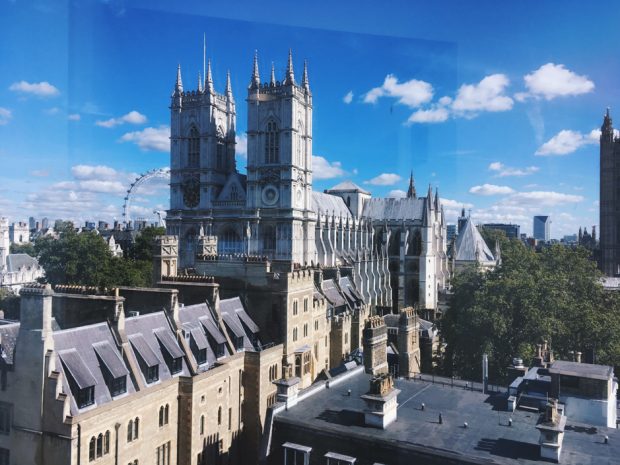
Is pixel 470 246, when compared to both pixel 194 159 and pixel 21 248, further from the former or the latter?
pixel 21 248

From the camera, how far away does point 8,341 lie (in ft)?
60.1

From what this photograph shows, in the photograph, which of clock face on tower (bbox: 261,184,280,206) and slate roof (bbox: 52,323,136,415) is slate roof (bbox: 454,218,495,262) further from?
slate roof (bbox: 52,323,136,415)

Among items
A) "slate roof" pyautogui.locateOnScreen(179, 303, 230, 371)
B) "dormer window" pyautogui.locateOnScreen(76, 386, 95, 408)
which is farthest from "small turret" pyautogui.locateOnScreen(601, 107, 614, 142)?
"dormer window" pyautogui.locateOnScreen(76, 386, 95, 408)

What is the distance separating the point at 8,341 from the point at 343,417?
11.6 meters

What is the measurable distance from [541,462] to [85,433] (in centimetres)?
1315

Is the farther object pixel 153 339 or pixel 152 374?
pixel 153 339

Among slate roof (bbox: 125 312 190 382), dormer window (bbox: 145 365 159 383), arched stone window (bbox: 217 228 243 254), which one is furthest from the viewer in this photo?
arched stone window (bbox: 217 228 243 254)

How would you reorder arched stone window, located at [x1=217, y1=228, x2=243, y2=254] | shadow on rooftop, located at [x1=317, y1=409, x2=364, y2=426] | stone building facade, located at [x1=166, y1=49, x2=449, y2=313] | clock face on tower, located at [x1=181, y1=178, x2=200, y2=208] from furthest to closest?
1. clock face on tower, located at [x1=181, y1=178, x2=200, y2=208]
2. arched stone window, located at [x1=217, y1=228, x2=243, y2=254]
3. stone building facade, located at [x1=166, y1=49, x2=449, y2=313]
4. shadow on rooftop, located at [x1=317, y1=409, x2=364, y2=426]

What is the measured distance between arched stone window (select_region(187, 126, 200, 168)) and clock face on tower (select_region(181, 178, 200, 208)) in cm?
225

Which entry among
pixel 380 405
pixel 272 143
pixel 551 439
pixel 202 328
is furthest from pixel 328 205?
pixel 551 439

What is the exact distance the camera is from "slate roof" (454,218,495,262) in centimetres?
8769

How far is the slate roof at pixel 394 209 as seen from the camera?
84875 millimetres

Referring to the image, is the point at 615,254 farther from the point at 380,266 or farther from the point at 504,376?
the point at 504,376

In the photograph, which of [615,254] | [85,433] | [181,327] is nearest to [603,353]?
[181,327]
